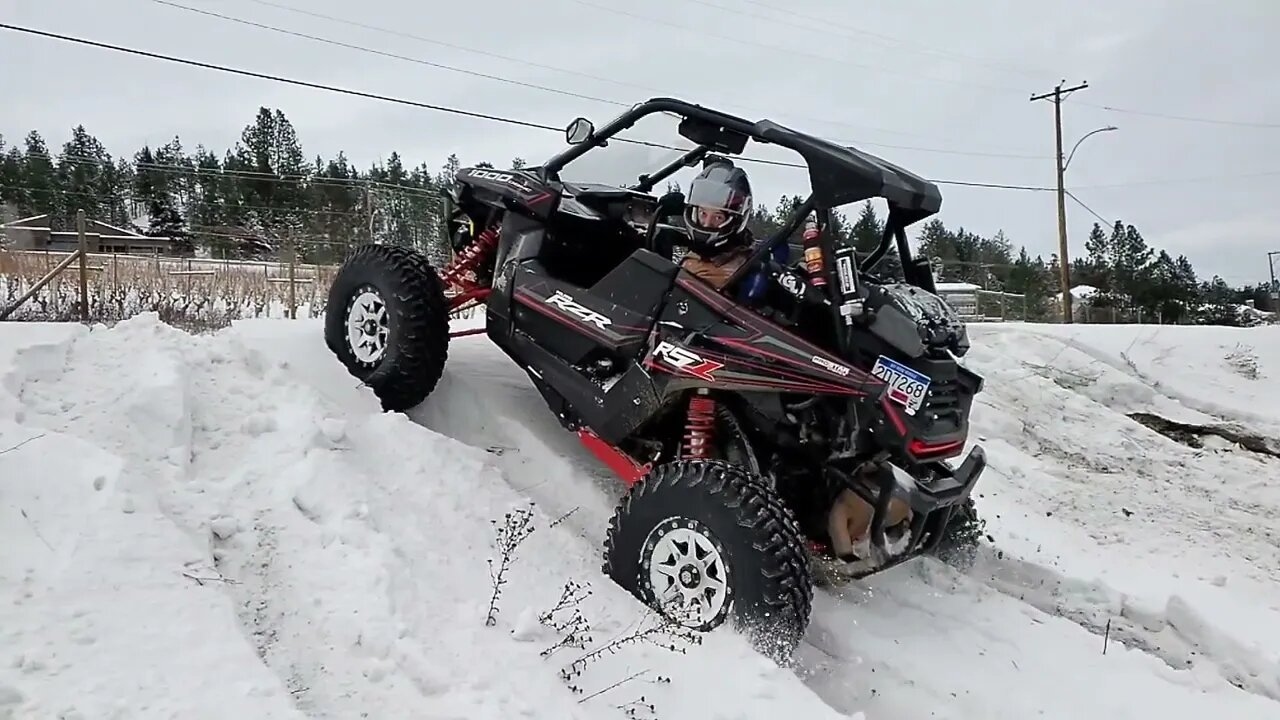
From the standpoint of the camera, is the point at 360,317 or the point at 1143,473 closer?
the point at 360,317

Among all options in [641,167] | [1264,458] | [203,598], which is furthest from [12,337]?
[1264,458]

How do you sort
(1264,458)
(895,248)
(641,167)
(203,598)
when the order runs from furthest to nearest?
1. (1264,458)
2. (641,167)
3. (895,248)
4. (203,598)

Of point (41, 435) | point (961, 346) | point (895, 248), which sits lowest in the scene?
point (41, 435)

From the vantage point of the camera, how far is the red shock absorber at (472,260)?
5.78 m

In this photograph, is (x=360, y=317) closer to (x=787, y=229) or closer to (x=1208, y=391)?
(x=787, y=229)

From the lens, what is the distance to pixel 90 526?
3.19 metres

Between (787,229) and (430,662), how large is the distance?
2494 mm

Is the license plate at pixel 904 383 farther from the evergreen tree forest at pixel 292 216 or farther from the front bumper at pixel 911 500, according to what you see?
the evergreen tree forest at pixel 292 216

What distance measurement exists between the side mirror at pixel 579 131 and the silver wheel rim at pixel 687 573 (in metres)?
2.58

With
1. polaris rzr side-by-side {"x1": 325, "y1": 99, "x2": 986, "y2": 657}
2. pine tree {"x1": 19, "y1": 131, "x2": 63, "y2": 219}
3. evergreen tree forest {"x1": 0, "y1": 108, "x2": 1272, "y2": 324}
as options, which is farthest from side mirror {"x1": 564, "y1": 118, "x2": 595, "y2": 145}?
pine tree {"x1": 19, "y1": 131, "x2": 63, "y2": 219}

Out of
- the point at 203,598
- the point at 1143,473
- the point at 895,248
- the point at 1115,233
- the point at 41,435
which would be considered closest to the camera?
the point at 203,598

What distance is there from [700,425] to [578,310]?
1.00 meters

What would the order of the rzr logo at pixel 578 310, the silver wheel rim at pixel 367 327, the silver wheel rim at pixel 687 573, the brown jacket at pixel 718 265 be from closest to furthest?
the silver wheel rim at pixel 687 573
the brown jacket at pixel 718 265
the rzr logo at pixel 578 310
the silver wheel rim at pixel 367 327

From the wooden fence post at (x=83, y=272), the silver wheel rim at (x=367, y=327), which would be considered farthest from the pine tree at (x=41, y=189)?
the silver wheel rim at (x=367, y=327)
